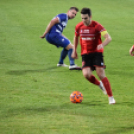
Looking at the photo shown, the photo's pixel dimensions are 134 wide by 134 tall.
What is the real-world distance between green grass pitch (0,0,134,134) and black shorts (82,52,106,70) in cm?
88

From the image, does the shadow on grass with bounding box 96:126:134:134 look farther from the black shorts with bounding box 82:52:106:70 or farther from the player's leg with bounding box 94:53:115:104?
the black shorts with bounding box 82:52:106:70

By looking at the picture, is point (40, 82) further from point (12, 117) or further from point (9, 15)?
point (9, 15)

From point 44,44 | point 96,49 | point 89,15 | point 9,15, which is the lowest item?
point 9,15

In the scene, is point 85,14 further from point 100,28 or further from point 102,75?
point 102,75

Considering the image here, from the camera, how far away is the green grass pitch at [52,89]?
268 inches

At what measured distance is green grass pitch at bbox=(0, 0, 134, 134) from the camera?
6.81m

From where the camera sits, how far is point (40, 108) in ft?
25.5

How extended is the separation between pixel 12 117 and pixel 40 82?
310 cm

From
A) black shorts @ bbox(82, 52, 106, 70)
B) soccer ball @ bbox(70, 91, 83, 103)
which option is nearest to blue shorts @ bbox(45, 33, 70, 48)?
black shorts @ bbox(82, 52, 106, 70)

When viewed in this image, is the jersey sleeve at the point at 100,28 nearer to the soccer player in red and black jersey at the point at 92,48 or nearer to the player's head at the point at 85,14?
the soccer player in red and black jersey at the point at 92,48

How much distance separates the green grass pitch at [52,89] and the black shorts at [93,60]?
2.88 feet

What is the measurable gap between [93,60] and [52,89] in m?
1.70

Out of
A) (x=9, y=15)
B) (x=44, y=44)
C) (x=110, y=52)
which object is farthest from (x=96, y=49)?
(x=9, y=15)

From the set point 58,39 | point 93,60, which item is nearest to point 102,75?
point 93,60
